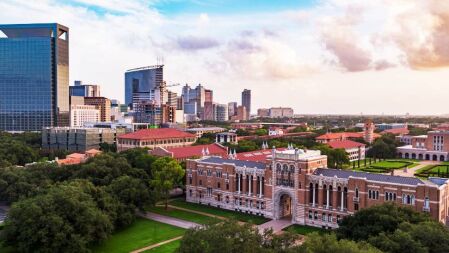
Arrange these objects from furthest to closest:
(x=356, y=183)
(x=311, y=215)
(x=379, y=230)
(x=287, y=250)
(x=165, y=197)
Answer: (x=165, y=197)
(x=311, y=215)
(x=356, y=183)
(x=379, y=230)
(x=287, y=250)

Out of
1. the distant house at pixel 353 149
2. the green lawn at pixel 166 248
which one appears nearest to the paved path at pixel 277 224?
the green lawn at pixel 166 248

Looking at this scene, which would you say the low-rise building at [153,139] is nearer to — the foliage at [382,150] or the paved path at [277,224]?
the foliage at [382,150]

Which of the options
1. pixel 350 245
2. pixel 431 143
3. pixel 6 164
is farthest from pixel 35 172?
pixel 431 143

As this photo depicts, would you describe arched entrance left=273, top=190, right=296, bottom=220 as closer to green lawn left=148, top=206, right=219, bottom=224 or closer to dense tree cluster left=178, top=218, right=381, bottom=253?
green lawn left=148, top=206, right=219, bottom=224

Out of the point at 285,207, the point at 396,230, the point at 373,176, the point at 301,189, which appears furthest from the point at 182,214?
the point at 396,230

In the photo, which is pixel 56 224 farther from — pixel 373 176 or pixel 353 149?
pixel 353 149

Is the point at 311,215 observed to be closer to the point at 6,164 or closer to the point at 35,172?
the point at 35,172
